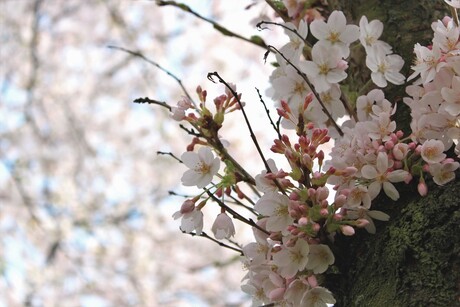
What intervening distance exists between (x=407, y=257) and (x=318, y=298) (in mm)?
117

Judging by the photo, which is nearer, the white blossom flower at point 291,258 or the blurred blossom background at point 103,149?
the white blossom flower at point 291,258

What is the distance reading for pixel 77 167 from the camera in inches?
229

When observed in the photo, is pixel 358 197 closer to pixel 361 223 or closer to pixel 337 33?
pixel 361 223

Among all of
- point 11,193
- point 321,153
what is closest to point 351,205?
point 321,153

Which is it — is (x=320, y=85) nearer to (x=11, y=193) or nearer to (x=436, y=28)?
(x=436, y=28)

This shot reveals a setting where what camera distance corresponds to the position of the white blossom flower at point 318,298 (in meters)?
0.70

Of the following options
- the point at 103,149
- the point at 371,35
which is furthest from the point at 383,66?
the point at 103,149

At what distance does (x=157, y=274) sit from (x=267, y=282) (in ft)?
16.7

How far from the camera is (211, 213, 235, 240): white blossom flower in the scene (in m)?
0.80

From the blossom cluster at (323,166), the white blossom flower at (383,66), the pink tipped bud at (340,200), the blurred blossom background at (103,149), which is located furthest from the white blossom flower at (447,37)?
the blurred blossom background at (103,149)

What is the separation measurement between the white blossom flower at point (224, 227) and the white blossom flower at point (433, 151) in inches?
10.7

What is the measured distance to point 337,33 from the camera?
838 mm

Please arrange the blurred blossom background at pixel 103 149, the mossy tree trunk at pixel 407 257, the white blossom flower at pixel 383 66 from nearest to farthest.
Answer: the mossy tree trunk at pixel 407 257, the white blossom flower at pixel 383 66, the blurred blossom background at pixel 103 149

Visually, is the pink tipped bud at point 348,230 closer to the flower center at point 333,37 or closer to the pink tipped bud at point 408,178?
the pink tipped bud at point 408,178
